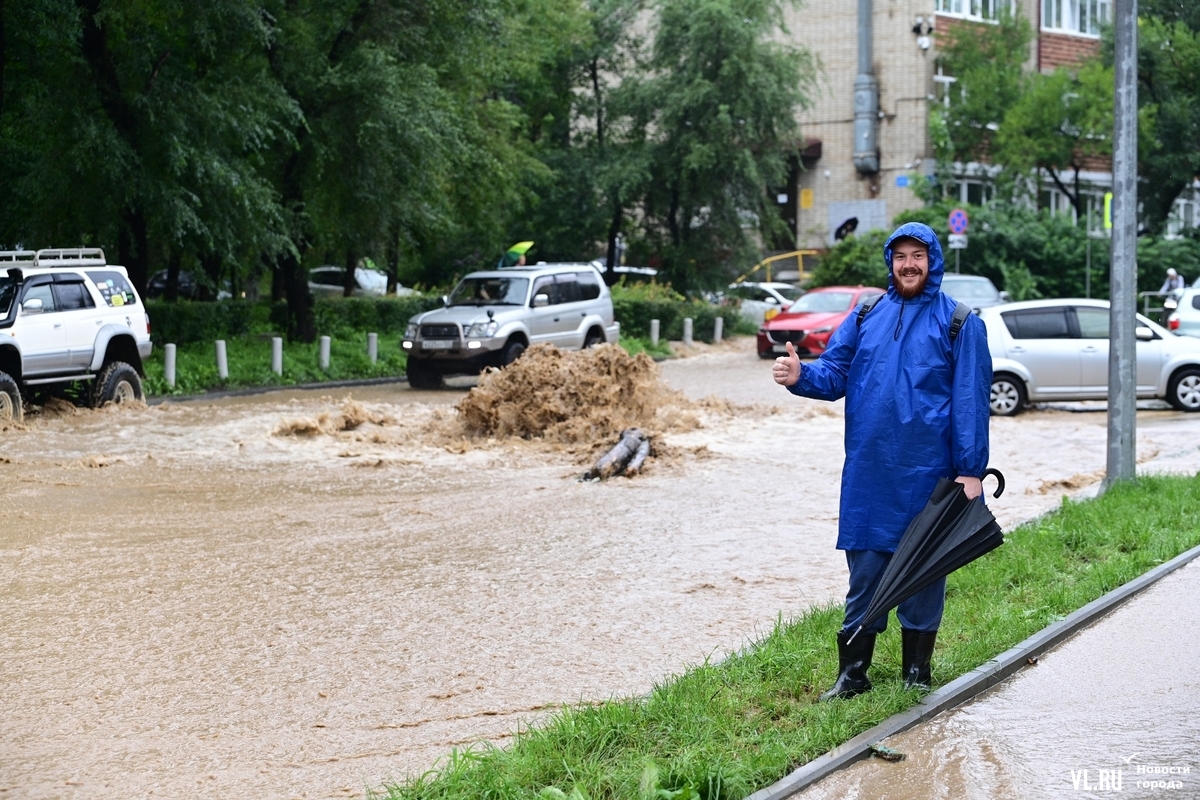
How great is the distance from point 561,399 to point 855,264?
92.7 ft

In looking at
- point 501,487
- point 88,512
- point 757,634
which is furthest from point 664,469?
point 757,634

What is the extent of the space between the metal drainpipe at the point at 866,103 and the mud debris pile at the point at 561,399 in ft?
111

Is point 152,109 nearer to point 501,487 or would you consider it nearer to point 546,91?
point 501,487

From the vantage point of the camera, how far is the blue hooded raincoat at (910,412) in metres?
5.71

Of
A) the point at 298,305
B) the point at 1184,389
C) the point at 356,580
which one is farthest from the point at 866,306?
the point at 298,305

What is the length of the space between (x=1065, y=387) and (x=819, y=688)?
1507 cm

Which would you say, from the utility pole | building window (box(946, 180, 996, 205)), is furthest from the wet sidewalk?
building window (box(946, 180, 996, 205))

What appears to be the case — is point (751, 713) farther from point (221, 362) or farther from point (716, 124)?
point (716, 124)

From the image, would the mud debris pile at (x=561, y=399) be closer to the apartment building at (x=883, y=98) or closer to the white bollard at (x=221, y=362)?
the white bollard at (x=221, y=362)

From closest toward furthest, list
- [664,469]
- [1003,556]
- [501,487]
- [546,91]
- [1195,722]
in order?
[1195,722] < [1003,556] < [501,487] < [664,469] < [546,91]

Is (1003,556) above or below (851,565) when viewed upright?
below

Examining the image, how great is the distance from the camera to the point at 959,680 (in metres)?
6.13

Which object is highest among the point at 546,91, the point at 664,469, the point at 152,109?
the point at 546,91

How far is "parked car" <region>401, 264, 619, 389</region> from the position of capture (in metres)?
24.0
